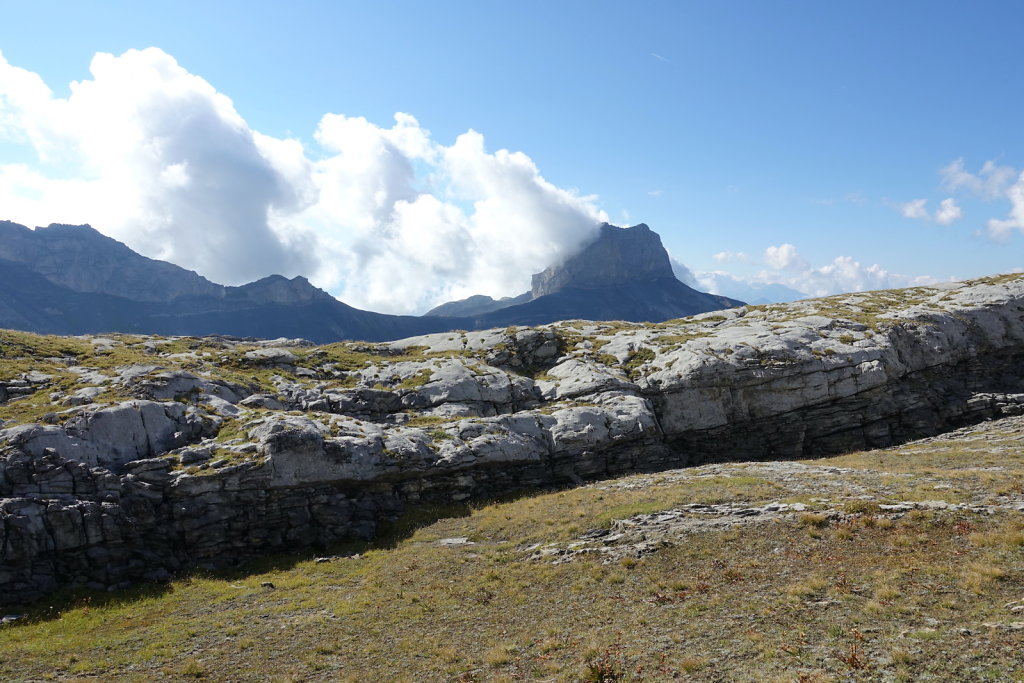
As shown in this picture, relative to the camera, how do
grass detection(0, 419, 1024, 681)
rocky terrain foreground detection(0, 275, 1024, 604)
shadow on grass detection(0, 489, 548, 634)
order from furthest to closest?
1. rocky terrain foreground detection(0, 275, 1024, 604)
2. shadow on grass detection(0, 489, 548, 634)
3. grass detection(0, 419, 1024, 681)

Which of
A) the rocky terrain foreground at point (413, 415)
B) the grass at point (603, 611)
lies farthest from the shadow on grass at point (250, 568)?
the rocky terrain foreground at point (413, 415)

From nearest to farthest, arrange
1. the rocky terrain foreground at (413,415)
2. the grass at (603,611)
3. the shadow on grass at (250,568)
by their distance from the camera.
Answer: the grass at (603,611)
the shadow on grass at (250,568)
the rocky terrain foreground at (413,415)

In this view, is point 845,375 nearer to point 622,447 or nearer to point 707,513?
point 622,447

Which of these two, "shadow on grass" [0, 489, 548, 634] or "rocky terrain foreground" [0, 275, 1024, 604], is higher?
"rocky terrain foreground" [0, 275, 1024, 604]

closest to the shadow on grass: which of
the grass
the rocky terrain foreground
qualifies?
the grass

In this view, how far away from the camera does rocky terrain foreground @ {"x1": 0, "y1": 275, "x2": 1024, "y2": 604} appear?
94.3 feet

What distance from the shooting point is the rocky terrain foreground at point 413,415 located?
94.3 feet

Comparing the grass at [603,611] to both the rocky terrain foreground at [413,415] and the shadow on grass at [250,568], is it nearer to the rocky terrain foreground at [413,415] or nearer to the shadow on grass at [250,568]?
the shadow on grass at [250,568]

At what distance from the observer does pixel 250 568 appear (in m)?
29.3

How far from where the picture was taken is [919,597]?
15.9 m

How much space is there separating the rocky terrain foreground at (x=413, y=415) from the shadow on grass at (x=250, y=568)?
23.7 inches

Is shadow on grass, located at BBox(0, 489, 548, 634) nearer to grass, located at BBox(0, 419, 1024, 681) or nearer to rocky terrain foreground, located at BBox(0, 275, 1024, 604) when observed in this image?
grass, located at BBox(0, 419, 1024, 681)

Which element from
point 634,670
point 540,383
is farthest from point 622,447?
point 634,670

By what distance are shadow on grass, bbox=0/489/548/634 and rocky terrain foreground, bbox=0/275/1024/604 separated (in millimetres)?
603
